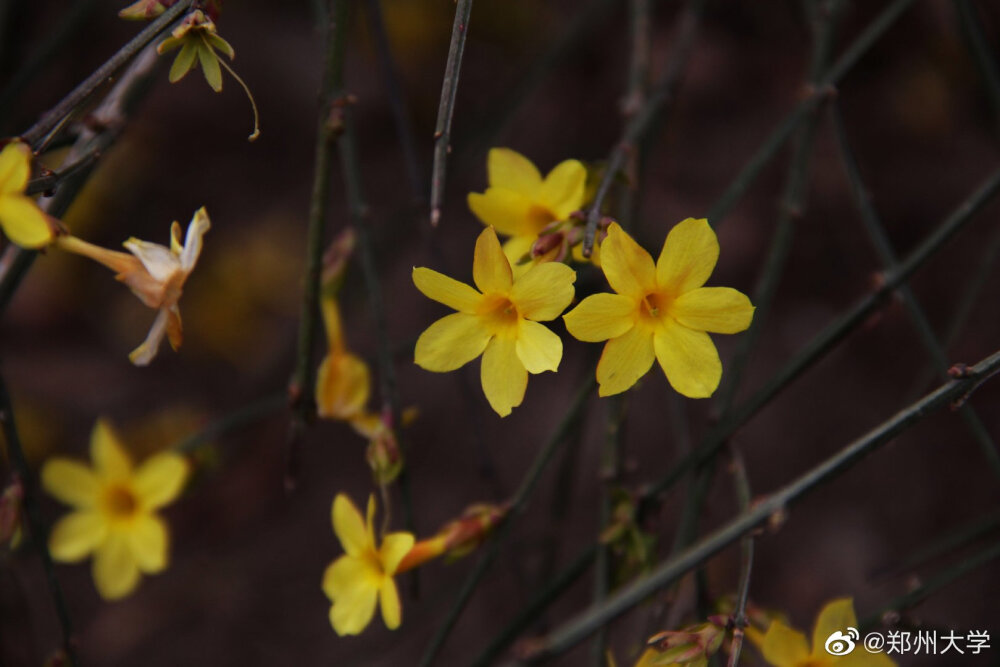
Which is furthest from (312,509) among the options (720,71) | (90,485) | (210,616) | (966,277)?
(966,277)

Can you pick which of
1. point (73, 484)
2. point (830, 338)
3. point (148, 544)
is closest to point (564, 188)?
point (830, 338)

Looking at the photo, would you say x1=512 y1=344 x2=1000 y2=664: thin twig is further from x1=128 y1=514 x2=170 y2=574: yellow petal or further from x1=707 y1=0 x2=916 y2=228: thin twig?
x1=128 y1=514 x2=170 y2=574: yellow petal

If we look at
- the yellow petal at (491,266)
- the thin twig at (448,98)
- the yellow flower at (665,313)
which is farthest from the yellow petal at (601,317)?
the thin twig at (448,98)

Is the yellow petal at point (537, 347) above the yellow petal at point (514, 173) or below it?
below

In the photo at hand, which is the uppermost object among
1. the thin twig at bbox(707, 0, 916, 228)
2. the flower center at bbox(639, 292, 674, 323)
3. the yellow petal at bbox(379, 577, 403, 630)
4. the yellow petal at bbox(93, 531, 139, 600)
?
the thin twig at bbox(707, 0, 916, 228)

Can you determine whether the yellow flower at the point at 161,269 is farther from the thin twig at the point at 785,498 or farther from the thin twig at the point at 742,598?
the thin twig at the point at 742,598

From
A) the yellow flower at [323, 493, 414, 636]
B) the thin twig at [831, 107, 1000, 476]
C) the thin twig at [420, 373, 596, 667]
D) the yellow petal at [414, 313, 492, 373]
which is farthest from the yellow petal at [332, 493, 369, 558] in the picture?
the thin twig at [831, 107, 1000, 476]
